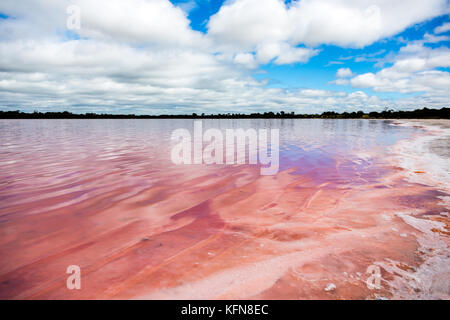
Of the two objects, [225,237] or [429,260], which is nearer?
[429,260]

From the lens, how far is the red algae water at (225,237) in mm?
2754

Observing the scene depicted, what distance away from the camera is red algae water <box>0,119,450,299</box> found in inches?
108

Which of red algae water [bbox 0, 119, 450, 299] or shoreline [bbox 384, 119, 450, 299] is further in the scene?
red algae water [bbox 0, 119, 450, 299]

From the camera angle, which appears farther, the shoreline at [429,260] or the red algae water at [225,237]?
the red algae water at [225,237]

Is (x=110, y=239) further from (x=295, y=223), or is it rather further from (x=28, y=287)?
(x=295, y=223)

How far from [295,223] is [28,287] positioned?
13.8ft

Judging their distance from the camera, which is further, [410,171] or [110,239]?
[410,171]

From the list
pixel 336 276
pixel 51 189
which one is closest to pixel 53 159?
pixel 51 189

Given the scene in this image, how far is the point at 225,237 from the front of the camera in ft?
13.0

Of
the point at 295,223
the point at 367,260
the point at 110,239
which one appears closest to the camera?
the point at 367,260
